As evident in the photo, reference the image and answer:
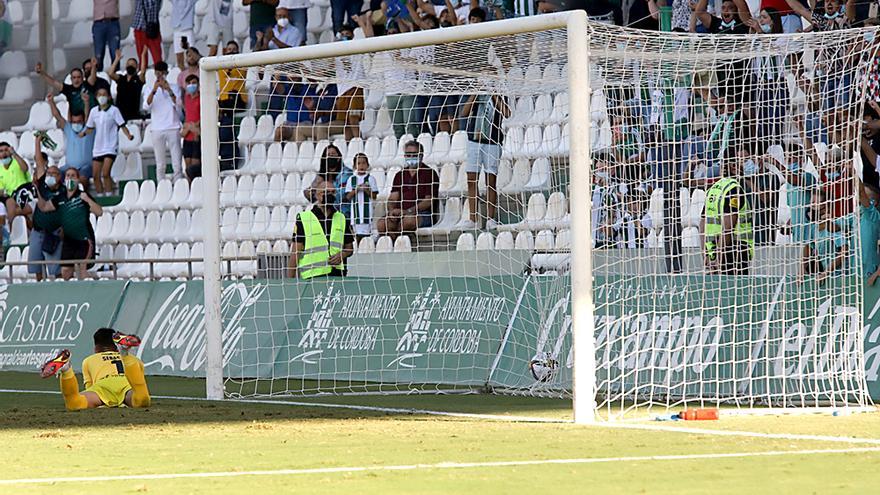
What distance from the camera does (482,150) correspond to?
1823 centimetres

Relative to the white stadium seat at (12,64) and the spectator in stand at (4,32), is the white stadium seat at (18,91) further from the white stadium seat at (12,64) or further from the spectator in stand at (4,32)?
the spectator in stand at (4,32)

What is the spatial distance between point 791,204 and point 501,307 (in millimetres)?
3406

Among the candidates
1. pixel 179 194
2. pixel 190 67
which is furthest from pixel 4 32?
pixel 179 194

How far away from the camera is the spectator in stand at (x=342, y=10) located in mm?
24109

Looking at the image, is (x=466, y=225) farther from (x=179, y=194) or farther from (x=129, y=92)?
(x=129, y=92)

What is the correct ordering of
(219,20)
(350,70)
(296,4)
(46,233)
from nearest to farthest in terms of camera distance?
(350,70) → (46,233) → (296,4) → (219,20)

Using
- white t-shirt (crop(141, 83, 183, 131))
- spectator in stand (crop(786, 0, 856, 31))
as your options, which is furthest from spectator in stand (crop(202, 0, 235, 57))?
spectator in stand (crop(786, 0, 856, 31))

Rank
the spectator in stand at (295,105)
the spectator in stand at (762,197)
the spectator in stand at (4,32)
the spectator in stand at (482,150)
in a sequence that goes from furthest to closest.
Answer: the spectator in stand at (4,32) < the spectator in stand at (295,105) < the spectator in stand at (482,150) < the spectator in stand at (762,197)

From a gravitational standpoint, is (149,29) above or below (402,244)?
above

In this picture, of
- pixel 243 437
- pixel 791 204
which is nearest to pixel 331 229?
pixel 791 204

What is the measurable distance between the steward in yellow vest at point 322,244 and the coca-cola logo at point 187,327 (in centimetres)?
63

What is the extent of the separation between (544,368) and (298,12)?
38.7 ft

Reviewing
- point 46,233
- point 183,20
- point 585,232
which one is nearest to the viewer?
point 585,232

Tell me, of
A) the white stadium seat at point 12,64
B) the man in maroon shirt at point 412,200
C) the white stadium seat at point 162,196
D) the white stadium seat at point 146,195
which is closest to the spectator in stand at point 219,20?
the white stadium seat at point 146,195
